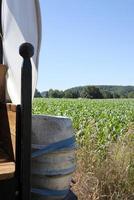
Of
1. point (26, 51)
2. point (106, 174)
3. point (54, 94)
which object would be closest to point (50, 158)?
point (26, 51)

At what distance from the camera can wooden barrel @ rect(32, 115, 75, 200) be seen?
2.39 meters

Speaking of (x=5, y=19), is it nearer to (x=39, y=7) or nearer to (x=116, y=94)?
(x=39, y=7)

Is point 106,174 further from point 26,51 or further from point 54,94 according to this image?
point 54,94

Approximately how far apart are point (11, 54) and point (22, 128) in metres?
0.79

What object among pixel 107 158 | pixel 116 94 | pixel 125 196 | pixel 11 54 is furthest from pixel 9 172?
pixel 116 94

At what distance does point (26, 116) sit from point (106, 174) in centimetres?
248

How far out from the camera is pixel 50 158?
240 cm

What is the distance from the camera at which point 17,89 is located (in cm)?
257

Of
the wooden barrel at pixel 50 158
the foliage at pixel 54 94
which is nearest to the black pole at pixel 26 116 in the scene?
the wooden barrel at pixel 50 158

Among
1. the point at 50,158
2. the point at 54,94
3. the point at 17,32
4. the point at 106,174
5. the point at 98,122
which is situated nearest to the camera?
the point at 50,158

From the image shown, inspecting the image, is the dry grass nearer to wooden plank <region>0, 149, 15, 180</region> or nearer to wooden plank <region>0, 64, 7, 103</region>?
wooden plank <region>0, 64, 7, 103</region>

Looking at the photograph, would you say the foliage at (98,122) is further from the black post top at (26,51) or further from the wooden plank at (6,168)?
the black post top at (26,51)

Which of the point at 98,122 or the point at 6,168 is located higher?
the point at 6,168

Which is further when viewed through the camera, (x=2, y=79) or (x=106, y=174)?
(x=106, y=174)
